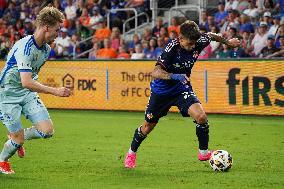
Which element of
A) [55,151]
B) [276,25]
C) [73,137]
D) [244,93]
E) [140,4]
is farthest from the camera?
[140,4]

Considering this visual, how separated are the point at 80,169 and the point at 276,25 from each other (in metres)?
11.7

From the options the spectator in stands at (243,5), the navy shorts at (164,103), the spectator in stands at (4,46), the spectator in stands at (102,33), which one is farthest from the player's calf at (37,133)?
the spectator in stands at (4,46)

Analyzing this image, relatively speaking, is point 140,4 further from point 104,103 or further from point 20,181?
point 20,181

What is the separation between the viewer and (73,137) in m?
14.7

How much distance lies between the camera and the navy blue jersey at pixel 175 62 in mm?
10367

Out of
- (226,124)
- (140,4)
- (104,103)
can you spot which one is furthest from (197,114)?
(140,4)

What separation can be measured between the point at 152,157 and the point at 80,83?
10137 mm

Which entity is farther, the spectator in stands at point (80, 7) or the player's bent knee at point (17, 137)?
the spectator in stands at point (80, 7)

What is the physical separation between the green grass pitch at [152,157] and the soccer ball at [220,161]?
0.38 ft

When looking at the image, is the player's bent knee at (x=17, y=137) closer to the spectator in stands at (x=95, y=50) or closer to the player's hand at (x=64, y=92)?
the player's hand at (x=64, y=92)

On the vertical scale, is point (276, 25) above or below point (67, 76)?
above

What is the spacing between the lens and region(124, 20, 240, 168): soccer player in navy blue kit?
10242 millimetres

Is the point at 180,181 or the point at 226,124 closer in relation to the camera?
the point at 180,181

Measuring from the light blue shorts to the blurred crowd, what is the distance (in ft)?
→ 35.0
